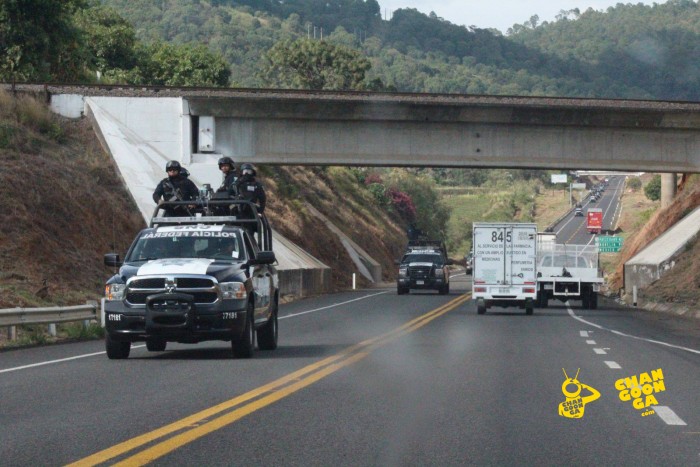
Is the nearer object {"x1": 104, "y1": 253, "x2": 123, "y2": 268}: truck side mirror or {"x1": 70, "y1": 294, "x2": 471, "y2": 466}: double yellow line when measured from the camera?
{"x1": 70, "y1": 294, "x2": 471, "y2": 466}: double yellow line

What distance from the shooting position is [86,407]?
11805mm

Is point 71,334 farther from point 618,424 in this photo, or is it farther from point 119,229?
point 119,229

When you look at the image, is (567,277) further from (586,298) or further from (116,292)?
(116,292)

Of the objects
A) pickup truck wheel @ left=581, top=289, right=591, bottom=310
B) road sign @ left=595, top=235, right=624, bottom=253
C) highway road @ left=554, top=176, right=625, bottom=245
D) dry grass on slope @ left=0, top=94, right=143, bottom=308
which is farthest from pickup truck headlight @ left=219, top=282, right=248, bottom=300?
highway road @ left=554, top=176, right=625, bottom=245

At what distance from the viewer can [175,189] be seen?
20.2 metres

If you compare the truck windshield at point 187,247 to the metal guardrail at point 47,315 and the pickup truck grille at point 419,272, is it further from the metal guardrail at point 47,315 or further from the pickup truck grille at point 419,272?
the pickup truck grille at point 419,272

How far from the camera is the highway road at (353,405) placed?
360 inches

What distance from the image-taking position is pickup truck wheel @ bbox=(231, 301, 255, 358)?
17188mm

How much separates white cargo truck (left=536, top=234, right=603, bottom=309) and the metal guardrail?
22.4 metres

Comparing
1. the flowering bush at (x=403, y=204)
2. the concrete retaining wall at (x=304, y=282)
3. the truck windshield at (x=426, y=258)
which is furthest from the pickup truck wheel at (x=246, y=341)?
the flowering bush at (x=403, y=204)

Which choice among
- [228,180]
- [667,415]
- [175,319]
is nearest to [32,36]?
[228,180]

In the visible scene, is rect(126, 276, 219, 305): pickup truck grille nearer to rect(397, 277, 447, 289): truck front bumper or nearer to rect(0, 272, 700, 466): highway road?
rect(0, 272, 700, 466): highway road

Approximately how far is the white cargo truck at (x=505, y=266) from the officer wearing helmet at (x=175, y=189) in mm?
16658

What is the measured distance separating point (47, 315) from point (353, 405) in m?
12.3
